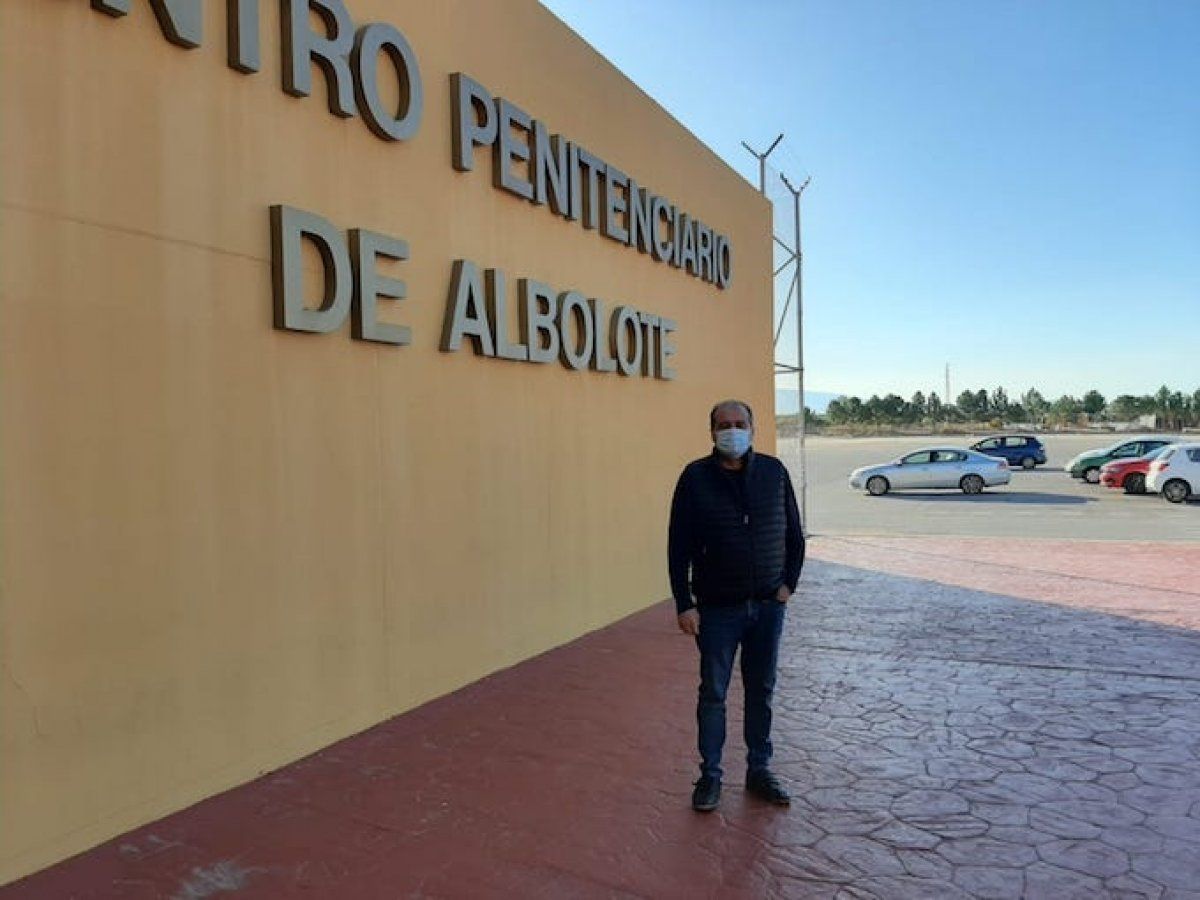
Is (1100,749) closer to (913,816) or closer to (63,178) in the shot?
(913,816)

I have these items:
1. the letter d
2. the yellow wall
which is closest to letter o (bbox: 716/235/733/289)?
the yellow wall

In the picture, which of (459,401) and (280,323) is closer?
(280,323)

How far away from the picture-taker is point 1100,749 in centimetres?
475

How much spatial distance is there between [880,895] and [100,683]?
329 cm

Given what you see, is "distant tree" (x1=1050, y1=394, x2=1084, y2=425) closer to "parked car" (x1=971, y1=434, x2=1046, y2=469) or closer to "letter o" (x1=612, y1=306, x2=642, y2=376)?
"parked car" (x1=971, y1=434, x2=1046, y2=469)

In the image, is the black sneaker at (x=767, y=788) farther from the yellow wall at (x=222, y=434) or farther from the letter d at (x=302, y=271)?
the letter d at (x=302, y=271)

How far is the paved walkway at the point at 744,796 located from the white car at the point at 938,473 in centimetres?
1831

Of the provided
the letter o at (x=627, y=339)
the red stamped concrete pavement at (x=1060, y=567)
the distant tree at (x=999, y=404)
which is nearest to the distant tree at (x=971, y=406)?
the distant tree at (x=999, y=404)

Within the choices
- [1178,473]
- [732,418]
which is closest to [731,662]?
[732,418]

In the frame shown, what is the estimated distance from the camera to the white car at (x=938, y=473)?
24.4 m

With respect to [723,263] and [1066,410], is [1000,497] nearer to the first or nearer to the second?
[723,263]

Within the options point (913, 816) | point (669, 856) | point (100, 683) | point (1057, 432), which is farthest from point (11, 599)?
point (1057, 432)

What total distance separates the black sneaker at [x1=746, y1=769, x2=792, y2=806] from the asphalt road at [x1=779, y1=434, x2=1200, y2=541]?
437 inches

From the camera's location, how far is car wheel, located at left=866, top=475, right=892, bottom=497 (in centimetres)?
2522
